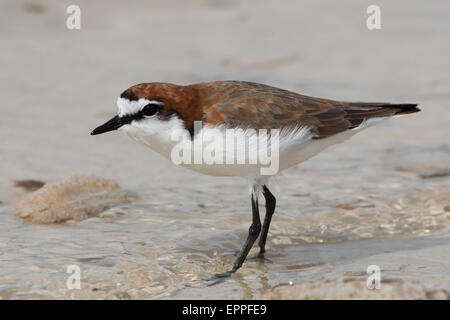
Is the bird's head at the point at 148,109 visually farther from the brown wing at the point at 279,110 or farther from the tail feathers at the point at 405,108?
the tail feathers at the point at 405,108

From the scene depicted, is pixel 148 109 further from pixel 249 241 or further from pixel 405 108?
pixel 405 108

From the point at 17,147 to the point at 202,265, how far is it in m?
3.55

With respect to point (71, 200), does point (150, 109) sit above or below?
above

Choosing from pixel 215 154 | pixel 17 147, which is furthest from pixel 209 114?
pixel 17 147

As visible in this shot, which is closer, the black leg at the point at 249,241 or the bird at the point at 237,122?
the bird at the point at 237,122

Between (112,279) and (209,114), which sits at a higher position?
(209,114)

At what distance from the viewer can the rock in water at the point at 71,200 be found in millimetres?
6871

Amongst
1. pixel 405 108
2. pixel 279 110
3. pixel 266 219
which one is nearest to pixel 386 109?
pixel 405 108

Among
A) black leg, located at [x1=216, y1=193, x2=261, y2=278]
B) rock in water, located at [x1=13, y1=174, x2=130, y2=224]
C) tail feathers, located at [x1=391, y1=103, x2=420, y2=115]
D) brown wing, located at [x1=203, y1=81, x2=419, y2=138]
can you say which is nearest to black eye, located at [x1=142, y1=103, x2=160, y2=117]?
brown wing, located at [x1=203, y1=81, x2=419, y2=138]

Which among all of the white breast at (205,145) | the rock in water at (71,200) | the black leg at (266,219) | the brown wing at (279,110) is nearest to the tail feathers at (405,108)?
the brown wing at (279,110)

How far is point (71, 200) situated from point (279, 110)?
241cm

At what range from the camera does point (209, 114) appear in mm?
5773

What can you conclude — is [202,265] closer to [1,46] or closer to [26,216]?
[26,216]

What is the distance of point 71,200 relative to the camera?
23.4ft
